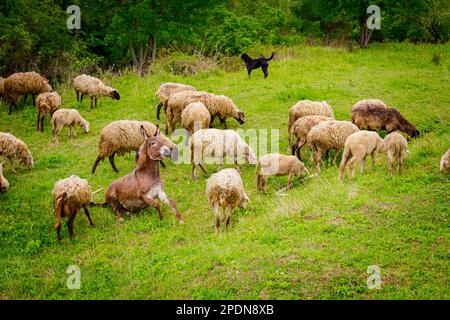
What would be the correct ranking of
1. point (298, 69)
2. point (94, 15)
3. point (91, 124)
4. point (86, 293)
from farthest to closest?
point (94, 15), point (298, 69), point (91, 124), point (86, 293)

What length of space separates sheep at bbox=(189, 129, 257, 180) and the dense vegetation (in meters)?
11.5

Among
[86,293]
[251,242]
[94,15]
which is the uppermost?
[94,15]

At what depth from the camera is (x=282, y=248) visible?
862 cm

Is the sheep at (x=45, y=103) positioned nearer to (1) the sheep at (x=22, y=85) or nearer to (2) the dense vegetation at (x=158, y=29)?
(1) the sheep at (x=22, y=85)

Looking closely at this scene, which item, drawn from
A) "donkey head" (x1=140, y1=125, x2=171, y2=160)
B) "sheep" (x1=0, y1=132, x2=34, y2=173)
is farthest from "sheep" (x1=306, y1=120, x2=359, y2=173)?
"sheep" (x1=0, y1=132, x2=34, y2=173)

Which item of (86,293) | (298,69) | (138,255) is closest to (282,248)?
(138,255)

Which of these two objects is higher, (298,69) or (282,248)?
(298,69)

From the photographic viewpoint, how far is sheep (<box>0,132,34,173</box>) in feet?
45.9

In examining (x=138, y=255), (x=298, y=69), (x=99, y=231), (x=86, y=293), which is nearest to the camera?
(x=86, y=293)

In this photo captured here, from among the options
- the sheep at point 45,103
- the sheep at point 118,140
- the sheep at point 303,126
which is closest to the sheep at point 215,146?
the sheep at point 118,140

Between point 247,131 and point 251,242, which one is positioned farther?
point 247,131

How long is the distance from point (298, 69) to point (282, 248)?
16581 millimetres

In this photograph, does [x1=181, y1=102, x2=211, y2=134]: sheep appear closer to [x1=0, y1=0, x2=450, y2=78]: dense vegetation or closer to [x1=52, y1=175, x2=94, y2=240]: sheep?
[x1=52, y1=175, x2=94, y2=240]: sheep
